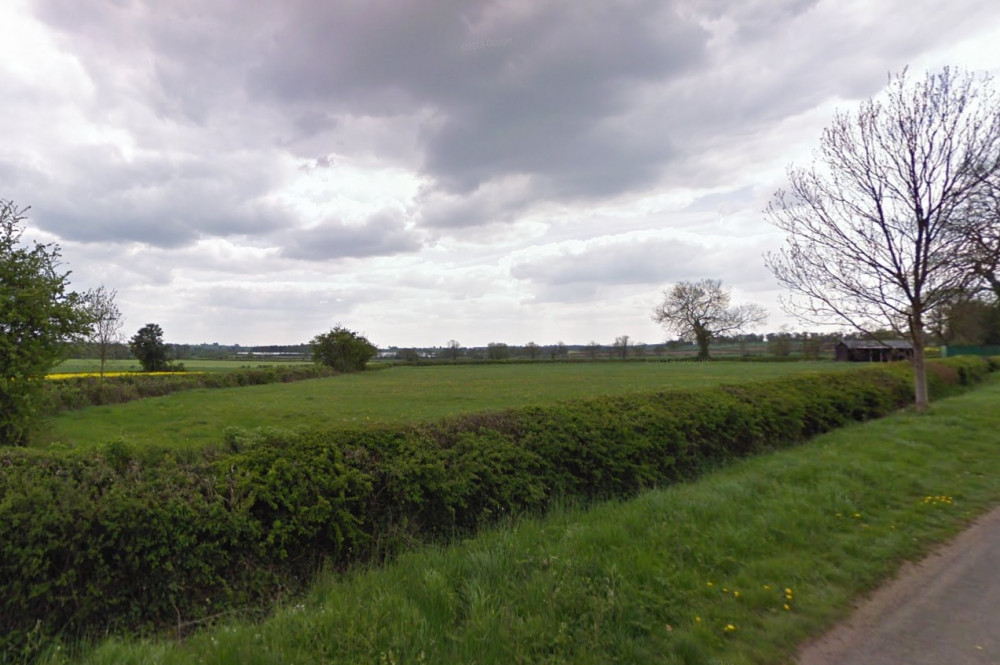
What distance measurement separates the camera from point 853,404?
11.1 m

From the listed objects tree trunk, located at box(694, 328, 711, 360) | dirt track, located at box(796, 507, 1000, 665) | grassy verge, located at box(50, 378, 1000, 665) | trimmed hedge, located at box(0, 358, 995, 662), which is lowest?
dirt track, located at box(796, 507, 1000, 665)

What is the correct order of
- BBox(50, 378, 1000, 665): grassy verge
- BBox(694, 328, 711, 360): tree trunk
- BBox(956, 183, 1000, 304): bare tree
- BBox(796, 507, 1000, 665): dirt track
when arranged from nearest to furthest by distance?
BBox(50, 378, 1000, 665): grassy verge → BBox(796, 507, 1000, 665): dirt track → BBox(956, 183, 1000, 304): bare tree → BBox(694, 328, 711, 360): tree trunk

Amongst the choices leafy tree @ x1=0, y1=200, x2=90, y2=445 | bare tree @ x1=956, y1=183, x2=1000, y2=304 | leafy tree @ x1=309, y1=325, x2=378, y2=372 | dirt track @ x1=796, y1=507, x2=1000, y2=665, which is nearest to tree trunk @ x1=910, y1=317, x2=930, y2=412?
bare tree @ x1=956, y1=183, x2=1000, y2=304

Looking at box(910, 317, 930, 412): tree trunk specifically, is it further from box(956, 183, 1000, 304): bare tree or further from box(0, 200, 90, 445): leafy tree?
box(0, 200, 90, 445): leafy tree

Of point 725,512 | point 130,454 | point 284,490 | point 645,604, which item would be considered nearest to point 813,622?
point 645,604

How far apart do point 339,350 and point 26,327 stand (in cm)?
5449

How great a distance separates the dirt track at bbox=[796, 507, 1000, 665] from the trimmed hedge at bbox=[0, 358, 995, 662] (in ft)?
8.49

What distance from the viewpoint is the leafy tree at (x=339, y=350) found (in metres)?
59.3

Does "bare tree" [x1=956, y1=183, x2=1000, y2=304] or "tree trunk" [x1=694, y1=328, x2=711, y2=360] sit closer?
"bare tree" [x1=956, y1=183, x2=1000, y2=304]

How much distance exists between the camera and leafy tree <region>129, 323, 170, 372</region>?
38688 mm

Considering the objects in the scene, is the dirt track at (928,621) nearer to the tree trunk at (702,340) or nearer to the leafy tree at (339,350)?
the leafy tree at (339,350)

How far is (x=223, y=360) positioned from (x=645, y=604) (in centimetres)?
8007

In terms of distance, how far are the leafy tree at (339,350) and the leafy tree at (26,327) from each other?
53.5 m

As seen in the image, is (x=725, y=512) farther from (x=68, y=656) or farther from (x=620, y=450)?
(x=68, y=656)
